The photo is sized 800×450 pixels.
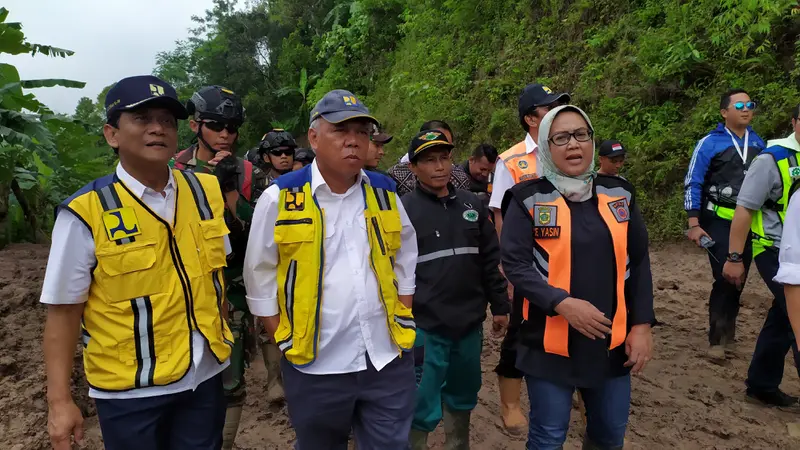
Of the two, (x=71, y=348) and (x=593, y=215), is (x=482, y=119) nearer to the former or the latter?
(x=593, y=215)

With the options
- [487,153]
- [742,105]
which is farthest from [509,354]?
[742,105]

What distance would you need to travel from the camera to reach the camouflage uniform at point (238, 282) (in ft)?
9.95

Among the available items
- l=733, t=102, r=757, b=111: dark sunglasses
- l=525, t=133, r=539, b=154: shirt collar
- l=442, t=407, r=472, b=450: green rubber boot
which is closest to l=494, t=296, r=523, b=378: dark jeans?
l=442, t=407, r=472, b=450: green rubber boot

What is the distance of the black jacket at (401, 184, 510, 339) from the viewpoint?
3.01 meters

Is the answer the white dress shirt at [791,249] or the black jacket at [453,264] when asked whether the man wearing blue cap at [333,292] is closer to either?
the black jacket at [453,264]

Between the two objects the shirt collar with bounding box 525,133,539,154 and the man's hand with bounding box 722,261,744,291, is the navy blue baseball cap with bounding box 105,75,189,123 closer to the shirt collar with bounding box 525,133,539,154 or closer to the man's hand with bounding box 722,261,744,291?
the shirt collar with bounding box 525,133,539,154

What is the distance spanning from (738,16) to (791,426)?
5.70 metres

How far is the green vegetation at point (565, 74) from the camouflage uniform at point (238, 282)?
141 inches

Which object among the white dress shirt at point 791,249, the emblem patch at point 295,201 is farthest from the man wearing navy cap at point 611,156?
the emblem patch at point 295,201

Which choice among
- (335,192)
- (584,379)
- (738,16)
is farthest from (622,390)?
(738,16)

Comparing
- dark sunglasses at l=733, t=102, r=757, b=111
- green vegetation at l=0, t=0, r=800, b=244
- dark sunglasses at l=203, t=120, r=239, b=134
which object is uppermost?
green vegetation at l=0, t=0, r=800, b=244

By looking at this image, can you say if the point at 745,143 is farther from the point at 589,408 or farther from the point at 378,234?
the point at 378,234

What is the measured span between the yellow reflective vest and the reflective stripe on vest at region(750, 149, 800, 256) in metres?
3.55

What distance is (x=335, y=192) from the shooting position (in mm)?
2336
